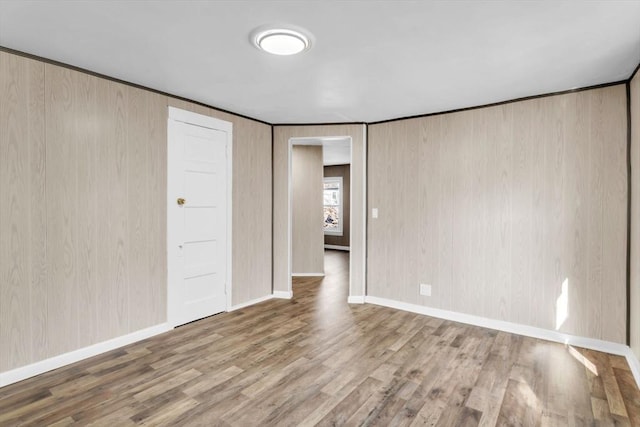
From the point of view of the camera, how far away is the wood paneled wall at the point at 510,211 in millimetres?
3055

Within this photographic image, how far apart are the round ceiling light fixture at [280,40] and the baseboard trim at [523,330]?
3.27 metres

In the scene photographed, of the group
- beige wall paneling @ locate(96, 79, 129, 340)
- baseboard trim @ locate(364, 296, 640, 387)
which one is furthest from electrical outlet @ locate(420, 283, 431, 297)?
beige wall paneling @ locate(96, 79, 129, 340)

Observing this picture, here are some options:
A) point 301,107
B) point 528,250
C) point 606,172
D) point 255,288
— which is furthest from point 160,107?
point 606,172

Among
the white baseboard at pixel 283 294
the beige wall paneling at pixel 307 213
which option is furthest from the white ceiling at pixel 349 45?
the beige wall paneling at pixel 307 213

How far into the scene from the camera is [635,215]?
2.78 m

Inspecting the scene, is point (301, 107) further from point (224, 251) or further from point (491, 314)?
point (491, 314)

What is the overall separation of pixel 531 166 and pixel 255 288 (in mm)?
3590

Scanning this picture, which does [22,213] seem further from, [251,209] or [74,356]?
[251,209]

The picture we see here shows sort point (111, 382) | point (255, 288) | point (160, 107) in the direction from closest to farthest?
point (111, 382) < point (160, 107) < point (255, 288)

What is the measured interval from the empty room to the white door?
3 cm

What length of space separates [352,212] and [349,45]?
2.57 meters

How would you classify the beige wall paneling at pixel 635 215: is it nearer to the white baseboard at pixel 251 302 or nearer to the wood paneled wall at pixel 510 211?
the wood paneled wall at pixel 510 211

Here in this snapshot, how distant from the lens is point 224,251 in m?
4.09

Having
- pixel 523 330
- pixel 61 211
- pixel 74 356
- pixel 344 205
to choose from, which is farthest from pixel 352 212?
pixel 344 205
